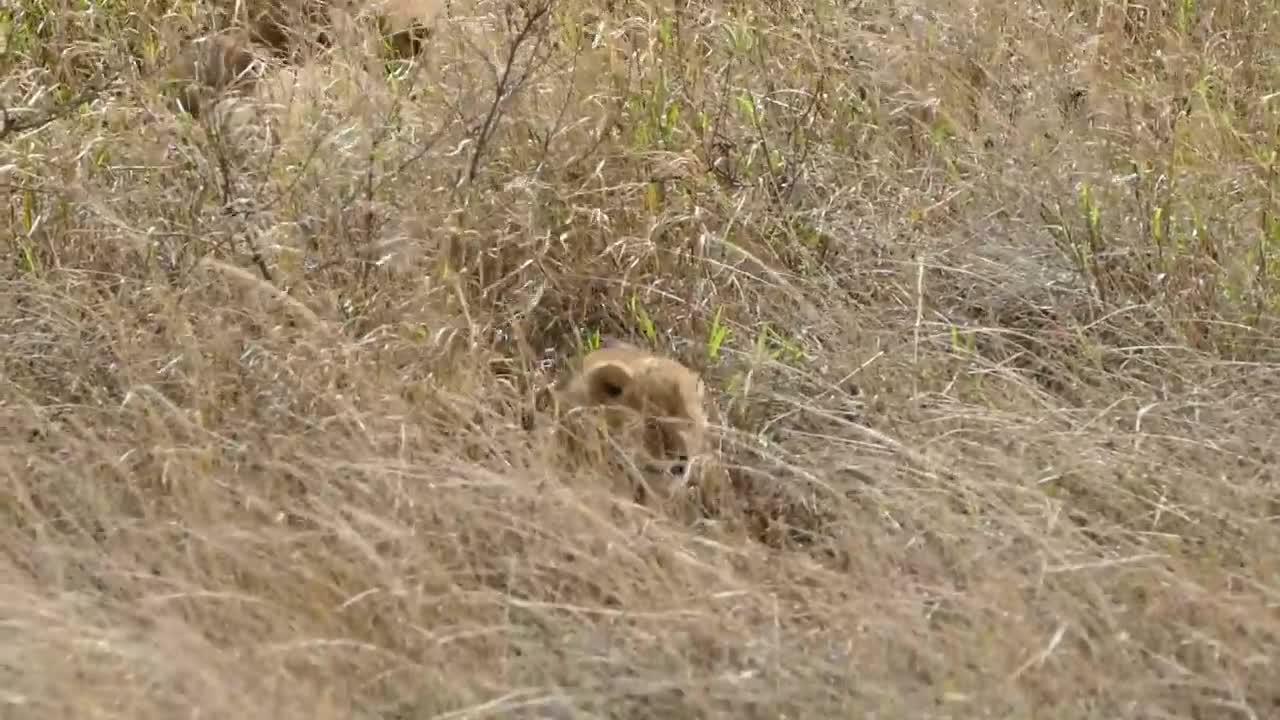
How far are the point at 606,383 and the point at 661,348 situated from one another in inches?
14.0

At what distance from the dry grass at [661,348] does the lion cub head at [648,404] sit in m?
0.09

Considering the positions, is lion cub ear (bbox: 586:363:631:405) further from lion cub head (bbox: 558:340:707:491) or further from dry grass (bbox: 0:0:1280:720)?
dry grass (bbox: 0:0:1280:720)

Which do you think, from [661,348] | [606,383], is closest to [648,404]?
[606,383]

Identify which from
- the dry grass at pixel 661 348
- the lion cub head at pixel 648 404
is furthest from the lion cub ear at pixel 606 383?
the dry grass at pixel 661 348

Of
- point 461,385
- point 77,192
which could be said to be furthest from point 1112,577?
point 77,192

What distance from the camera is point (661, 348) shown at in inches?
128

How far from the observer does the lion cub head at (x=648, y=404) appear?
2.83 metres

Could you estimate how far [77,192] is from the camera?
3.27 metres

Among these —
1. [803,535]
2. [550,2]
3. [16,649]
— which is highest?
[550,2]

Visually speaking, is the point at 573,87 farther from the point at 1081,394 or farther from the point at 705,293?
the point at 1081,394

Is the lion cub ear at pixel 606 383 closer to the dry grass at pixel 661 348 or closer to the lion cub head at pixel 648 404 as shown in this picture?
the lion cub head at pixel 648 404

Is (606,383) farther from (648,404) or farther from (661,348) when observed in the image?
Result: (661,348)

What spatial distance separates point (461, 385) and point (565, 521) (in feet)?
1.80

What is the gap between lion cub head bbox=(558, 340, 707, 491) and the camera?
2.83m
